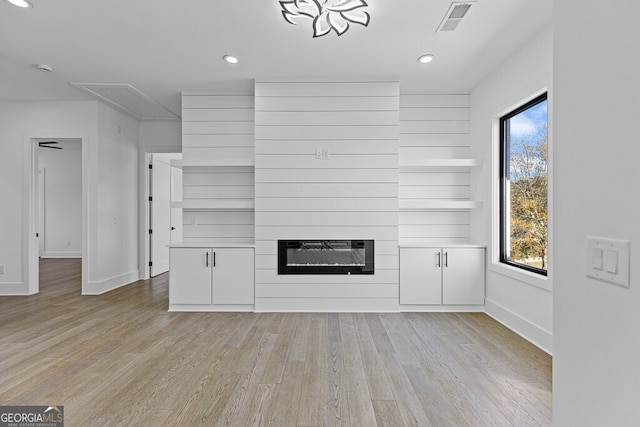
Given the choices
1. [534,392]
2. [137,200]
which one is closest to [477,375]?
[534,392]

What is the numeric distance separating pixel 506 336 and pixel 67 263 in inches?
338

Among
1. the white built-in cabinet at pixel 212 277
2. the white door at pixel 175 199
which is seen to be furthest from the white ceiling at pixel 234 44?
the white door at pixel 175 199

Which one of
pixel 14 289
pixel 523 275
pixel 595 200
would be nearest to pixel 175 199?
pixel 14 289

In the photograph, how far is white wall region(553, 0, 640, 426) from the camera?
772 mm

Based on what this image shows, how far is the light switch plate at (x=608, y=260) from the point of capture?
782mm

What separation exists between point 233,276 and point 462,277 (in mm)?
2656

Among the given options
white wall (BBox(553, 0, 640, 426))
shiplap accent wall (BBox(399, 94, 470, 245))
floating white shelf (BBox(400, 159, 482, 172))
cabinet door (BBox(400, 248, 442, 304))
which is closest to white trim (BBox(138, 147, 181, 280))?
shiplap accent wall (BBox(399, 94, 470, 245))

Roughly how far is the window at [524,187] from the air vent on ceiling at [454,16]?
106 centimetres

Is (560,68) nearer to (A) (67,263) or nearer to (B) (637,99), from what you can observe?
(B) (637,99)

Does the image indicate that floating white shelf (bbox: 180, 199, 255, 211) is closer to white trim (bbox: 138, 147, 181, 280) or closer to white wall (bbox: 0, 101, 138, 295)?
white wall (bbox: 0, 101, 138, 295)

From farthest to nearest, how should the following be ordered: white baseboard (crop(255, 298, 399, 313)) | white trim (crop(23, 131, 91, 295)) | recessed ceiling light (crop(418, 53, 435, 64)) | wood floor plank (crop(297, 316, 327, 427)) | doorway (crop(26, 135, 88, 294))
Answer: doorway (crop(26, 135, 88, 294))
white trim (crop(23, 131, 91, 295))
white baseboard (crop(255, 298, 399, 313))
recessed ceiling light (crop(418, 53, 435, 64))
wood floor plank (crop(297, 316, 327, 427))

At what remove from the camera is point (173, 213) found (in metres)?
7.11

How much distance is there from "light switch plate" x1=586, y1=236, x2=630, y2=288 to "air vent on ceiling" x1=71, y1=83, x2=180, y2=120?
4.90m

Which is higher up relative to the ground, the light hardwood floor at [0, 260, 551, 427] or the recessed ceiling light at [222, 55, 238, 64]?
the recessed ceiling light at [222, 55, 238, 64]
